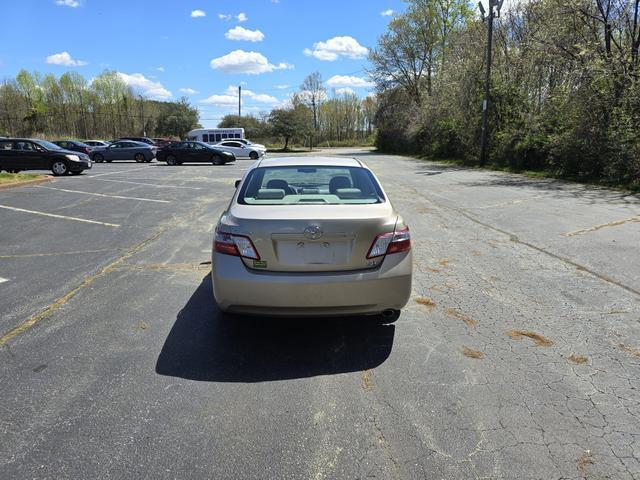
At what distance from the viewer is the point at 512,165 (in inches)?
886

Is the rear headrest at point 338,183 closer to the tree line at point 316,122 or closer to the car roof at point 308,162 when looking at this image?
the car roof at point 308,162

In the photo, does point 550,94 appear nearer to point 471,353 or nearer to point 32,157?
point 471,353

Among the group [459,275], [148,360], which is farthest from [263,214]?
[459,275]

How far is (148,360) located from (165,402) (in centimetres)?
67

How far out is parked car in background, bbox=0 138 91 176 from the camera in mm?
19906

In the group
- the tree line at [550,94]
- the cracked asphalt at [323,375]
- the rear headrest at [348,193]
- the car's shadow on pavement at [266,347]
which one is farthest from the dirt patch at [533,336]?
the tree line at [550,94]

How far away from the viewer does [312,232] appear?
11.5 ft

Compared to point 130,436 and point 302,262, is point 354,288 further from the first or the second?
point 130,436

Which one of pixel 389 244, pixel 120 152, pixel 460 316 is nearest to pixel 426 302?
pixel 460 316

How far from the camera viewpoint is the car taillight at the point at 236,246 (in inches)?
141

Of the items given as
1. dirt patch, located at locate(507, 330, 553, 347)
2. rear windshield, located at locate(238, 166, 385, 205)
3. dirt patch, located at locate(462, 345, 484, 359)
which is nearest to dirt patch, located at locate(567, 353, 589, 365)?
dirt patch, located at locate(507, 330, 553, 347)

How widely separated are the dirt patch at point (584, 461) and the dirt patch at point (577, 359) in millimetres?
1156

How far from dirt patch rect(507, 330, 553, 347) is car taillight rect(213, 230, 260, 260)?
231 centimetres

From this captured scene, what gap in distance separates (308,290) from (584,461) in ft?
6.45
